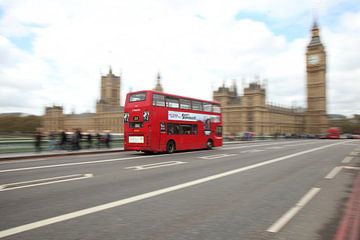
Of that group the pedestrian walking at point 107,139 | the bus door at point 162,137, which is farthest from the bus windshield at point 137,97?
the pedestrian walking at point 107,139

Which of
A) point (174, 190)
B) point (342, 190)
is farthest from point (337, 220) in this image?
point (174, 190)

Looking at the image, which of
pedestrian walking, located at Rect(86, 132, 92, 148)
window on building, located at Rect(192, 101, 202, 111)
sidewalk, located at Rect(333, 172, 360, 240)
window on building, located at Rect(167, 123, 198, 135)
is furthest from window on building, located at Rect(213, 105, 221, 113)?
sidewalk, located at Rect(333, 172, 360, 240)

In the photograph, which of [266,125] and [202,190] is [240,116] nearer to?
[266,125]

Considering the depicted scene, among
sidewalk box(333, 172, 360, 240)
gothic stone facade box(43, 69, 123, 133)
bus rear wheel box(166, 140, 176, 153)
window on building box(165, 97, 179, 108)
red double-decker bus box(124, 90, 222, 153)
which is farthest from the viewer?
gothic stone facade box(43, 69, 123, 133)

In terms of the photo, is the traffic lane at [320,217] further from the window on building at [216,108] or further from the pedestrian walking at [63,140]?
the pedestrian walking at [63,140]

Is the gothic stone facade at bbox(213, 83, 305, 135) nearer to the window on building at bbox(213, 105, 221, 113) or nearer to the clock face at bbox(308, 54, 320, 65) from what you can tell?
the clock face at bbox(308, 54, 320, 65)

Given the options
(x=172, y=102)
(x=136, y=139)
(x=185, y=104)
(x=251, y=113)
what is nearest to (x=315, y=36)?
(x=251, y=113)

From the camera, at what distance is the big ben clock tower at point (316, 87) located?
110 meters

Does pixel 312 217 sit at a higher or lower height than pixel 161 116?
lower

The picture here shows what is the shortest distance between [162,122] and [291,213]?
557 inches

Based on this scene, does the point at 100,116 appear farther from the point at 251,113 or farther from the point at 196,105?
the point at 196,105

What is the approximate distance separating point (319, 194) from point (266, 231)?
3.53m

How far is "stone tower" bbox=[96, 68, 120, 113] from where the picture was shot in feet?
450

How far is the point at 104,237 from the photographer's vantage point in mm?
4363
